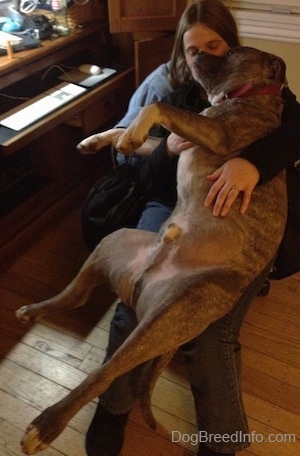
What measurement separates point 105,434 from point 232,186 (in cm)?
86

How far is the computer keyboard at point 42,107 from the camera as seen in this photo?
177 cm

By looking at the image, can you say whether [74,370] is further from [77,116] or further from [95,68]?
[95,68]

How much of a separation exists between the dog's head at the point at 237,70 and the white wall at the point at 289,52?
1.04 meters

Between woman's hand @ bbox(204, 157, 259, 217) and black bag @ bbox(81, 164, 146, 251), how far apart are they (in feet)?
1.42

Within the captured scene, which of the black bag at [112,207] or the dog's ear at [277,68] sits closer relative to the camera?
the dog's ear at [277,68]

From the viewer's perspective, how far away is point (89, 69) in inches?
87.9

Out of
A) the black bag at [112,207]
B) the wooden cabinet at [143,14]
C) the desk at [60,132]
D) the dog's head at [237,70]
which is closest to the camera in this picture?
the dog's head at [237,70]

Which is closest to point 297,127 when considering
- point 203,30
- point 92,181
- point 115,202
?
point 203,30

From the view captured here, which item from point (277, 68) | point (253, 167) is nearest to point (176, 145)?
point (253, 167)

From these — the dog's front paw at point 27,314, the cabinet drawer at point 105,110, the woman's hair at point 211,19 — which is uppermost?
the woman's hair at point 211,19

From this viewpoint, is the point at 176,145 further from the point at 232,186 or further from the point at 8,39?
the point at 8,39

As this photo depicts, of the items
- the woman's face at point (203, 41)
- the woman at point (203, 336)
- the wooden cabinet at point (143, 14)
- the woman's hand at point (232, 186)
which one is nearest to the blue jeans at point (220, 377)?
the woman at point (203, 336)

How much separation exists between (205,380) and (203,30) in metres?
1.16

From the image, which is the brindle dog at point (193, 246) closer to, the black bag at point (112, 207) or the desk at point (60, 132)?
the black bag at point (112, 207)
